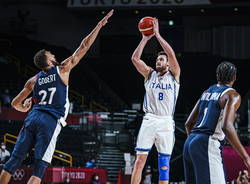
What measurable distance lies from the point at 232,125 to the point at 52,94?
10.6 feet

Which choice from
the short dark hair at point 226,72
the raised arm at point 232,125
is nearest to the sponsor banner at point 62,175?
the short dark hair at point 226,72

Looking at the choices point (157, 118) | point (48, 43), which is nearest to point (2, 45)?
point (48, 43)

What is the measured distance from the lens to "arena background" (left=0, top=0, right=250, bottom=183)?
31750 millimetres

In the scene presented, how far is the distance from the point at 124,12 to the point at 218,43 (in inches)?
223

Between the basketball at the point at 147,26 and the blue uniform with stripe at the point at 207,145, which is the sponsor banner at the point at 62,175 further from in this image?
the blue uniform with stripe at the point at 207,145

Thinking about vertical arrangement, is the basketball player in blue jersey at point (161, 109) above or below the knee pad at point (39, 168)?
above

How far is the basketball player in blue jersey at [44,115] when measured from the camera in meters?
8.97

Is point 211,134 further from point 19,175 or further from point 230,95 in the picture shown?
point 19,175

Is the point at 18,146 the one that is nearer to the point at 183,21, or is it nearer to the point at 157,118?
the point at 157,118

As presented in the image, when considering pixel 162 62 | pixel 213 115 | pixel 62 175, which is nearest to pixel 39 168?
pixel 213 115

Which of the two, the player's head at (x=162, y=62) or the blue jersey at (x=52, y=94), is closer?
the blue jersey at (x=52, y=94)

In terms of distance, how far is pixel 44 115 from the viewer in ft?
30.3

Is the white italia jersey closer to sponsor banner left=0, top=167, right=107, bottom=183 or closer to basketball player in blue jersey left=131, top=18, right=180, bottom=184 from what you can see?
basketball player in blue jersey left=131, top=18, right=180, bottom=184

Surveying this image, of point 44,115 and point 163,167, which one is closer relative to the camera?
point 44,115
